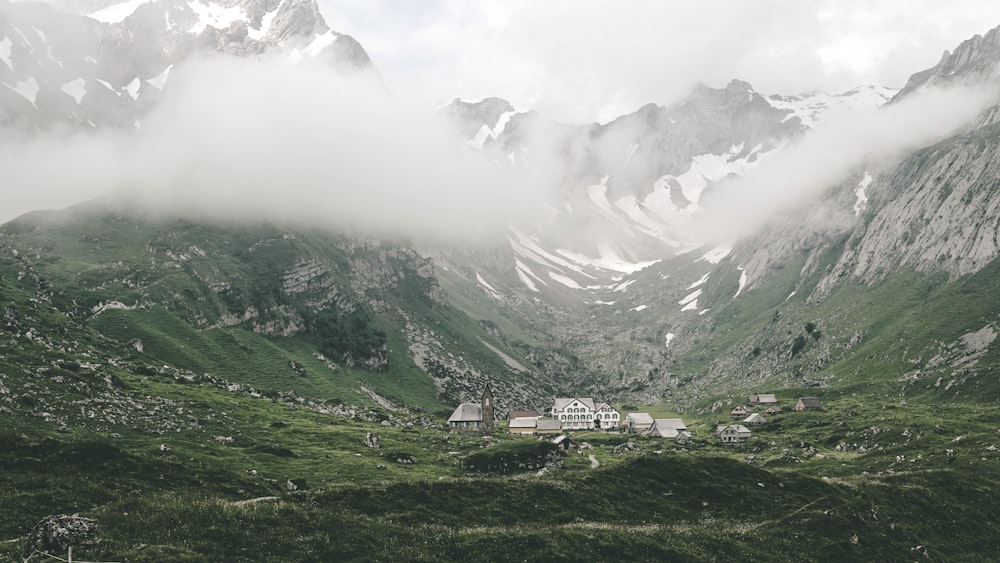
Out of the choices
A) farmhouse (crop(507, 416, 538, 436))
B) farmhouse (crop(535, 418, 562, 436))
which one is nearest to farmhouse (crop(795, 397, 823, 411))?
farmhouse (crop(535, 418, 562, 436))

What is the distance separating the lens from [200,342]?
177000 mm

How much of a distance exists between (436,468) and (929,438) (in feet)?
308

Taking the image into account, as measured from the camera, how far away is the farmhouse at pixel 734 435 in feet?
484

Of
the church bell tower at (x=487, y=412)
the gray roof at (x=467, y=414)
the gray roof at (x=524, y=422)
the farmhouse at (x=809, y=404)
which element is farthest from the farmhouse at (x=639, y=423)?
the gray roof at (x=467, y=414)

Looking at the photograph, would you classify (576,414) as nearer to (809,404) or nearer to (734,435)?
(734,435)

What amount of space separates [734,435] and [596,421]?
4388cm

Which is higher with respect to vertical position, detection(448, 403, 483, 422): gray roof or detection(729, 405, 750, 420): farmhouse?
detection(448, 403, 483, 422): gray roof

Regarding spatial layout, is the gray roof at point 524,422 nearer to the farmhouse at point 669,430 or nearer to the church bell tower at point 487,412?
the church bell tower at point 487,412

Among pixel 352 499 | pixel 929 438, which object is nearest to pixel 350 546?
pixel 352 499

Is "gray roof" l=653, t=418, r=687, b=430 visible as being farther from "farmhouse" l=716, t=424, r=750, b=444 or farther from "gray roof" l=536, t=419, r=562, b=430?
"gray roof" l=536, t=419, r=562, b=430

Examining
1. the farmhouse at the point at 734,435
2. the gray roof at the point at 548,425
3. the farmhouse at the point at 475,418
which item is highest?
the farmhouse at the point at 475,418

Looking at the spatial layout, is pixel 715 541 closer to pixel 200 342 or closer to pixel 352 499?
pixel 352 499

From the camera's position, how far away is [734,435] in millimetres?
148375

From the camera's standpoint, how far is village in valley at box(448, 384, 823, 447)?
147375 mm
